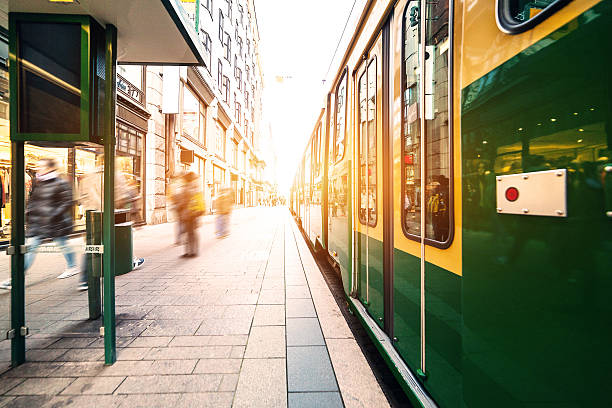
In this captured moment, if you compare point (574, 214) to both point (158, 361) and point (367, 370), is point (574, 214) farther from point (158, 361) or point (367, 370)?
point (158, 361)

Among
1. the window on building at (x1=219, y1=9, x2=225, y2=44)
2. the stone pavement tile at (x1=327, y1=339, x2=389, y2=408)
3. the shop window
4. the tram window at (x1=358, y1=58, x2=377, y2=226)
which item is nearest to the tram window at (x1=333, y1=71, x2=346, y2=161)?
the shop window

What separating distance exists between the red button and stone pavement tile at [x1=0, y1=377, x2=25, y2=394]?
3.46m

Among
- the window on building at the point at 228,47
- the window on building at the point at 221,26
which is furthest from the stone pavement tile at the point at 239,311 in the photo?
the window on building at the point at 228,47

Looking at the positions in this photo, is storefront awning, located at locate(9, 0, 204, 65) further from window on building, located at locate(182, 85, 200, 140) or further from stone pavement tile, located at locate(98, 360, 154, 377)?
window on building, located at locate(182, 85, 200, 140)

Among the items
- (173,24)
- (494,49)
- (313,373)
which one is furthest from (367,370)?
(173,24)

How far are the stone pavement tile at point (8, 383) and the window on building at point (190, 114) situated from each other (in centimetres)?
1552

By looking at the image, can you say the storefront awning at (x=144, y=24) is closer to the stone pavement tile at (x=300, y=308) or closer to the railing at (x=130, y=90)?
the stone pavement tile at (x=300, y=308)

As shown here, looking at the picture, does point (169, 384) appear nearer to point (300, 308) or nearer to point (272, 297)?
point (300, 308)

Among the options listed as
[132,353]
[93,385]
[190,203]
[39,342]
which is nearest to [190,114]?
[190,203]

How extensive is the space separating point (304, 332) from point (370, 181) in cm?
170

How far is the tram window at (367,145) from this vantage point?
106 inches

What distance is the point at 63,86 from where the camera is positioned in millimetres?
2535

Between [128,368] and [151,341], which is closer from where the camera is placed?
[128,368]

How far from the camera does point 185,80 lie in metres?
15.4
